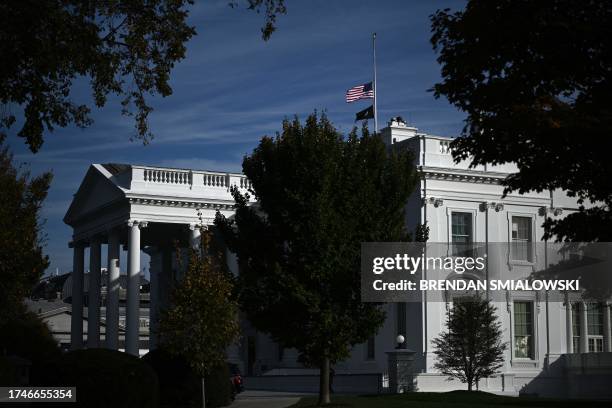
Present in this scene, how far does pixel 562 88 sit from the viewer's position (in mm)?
20000

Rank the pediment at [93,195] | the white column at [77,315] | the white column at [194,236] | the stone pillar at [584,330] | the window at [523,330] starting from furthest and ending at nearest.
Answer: the white column at [77,315] < the pediment at [93,195] < the white column at [194,236] < the stone pillar at [584,330] < the window at [523,330]

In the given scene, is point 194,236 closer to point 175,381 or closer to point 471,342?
point 471,342

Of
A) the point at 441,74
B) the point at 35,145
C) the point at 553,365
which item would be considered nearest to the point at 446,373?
the point at 553,365

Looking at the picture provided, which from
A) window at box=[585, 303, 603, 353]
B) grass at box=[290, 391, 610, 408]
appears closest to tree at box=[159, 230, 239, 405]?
grass at box=[290, 391, 610, 408]

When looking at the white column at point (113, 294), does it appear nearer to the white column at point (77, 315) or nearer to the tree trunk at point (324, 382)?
the white column at point (77, 315)

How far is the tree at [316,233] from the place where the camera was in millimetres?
29547

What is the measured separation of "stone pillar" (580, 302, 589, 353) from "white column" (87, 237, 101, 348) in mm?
28076

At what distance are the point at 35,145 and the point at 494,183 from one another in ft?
109

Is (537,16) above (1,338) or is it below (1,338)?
above

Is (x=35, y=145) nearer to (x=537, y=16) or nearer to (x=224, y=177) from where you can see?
(x=537, y=16)

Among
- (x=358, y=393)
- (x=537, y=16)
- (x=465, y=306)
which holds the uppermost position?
(x=537, y=16)

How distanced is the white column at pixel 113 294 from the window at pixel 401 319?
16.3 metres

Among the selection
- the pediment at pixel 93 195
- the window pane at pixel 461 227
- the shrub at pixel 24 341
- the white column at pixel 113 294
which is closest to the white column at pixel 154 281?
the pediment at pixel 93 195

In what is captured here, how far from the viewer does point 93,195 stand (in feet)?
198
